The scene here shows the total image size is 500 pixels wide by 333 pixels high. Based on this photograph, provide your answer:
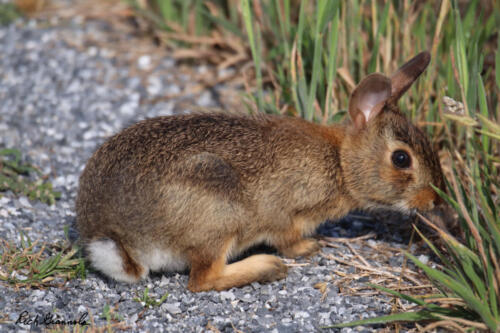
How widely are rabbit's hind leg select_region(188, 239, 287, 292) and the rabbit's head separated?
0.74 m

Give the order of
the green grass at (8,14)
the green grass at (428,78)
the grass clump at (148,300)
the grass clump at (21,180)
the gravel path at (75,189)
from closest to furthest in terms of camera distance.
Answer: the green grass at (428,78) < the gravel path at (75,189) < the grass clump at (148,300) < the grass clump at (21,180) < the green grass at (8,14)

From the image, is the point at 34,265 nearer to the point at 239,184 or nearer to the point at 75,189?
the point at 75,189

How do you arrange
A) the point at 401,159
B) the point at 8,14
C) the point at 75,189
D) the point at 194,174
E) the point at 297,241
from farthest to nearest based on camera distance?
1. the point at 8,14
2. the point at 75,189
3. the point at 297,241
4. the point at 401,159
5. the point at 194,174

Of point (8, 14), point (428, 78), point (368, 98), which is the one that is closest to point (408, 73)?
point (368, 98)

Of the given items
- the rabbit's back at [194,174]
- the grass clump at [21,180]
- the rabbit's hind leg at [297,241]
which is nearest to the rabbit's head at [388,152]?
the rabbit's back at [194,174]

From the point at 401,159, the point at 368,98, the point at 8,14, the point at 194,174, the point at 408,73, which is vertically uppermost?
the point at 8,14

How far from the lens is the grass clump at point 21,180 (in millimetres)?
4668

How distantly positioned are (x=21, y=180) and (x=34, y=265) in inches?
48.2

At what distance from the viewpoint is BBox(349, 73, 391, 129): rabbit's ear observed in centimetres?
393

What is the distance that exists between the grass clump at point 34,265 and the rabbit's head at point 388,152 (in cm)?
185

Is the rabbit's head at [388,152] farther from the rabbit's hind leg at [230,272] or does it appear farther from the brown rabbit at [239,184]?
the rabbit's hind leg at [230,272]

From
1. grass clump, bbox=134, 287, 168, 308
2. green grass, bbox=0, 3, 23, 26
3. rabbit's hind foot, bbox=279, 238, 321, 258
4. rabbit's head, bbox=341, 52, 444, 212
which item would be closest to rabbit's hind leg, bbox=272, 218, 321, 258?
rabbit's hind foot, bbox=279, 238, 321, 258

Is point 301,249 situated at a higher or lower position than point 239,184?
lower

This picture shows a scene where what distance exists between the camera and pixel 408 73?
406 cm
